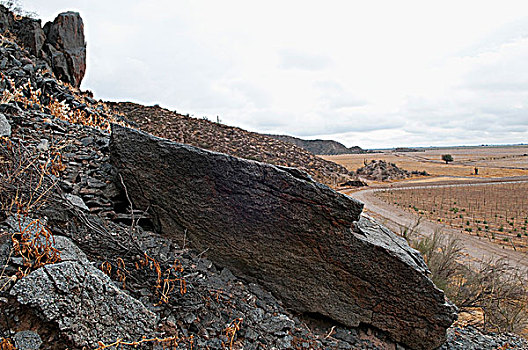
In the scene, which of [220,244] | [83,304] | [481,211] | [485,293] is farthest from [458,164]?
[83,304]

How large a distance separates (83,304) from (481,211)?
80.5 ft

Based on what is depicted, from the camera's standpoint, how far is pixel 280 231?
12.8ft

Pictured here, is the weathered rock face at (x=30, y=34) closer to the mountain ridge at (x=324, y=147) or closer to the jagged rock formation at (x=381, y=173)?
the jagged rock formation at (x=381, y=173)

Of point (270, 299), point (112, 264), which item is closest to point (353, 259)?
point (270, 299)

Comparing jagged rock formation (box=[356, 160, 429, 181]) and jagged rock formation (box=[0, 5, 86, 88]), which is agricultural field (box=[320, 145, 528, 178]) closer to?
jagged rock formation (box=[356, 160, 429, 181])

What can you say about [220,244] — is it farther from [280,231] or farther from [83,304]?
[83,304]

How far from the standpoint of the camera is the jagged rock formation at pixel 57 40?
12.1 m

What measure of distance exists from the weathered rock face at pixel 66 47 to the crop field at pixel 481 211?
66.0 feet

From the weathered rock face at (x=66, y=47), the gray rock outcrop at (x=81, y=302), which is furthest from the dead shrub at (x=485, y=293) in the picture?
the weathered rock face at (x=66, y=47)

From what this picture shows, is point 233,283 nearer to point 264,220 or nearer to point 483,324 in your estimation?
point 264,220

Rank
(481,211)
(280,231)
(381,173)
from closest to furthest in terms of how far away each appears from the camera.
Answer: (280,231), (481,211), (381,173)

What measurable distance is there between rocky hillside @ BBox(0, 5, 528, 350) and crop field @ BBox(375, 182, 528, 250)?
12299mm

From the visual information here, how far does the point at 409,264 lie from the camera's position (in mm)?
4035

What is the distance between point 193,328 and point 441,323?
3537 millimetres
